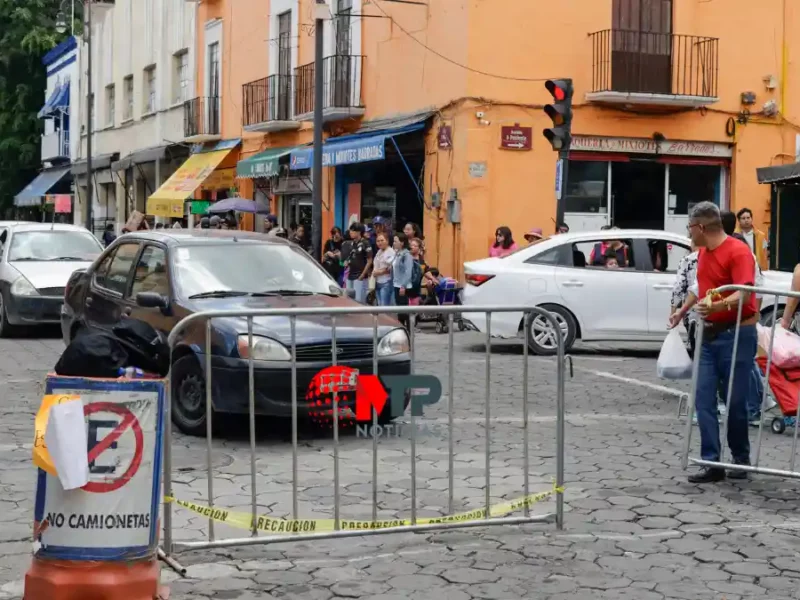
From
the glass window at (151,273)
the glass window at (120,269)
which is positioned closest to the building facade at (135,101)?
the glass window at (120,269)

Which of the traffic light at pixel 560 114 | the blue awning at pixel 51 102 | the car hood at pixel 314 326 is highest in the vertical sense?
the blue awning at pixel 51 102

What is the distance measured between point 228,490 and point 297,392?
0.64 metres

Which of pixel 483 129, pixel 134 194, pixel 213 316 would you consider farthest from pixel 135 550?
pixel 134 194

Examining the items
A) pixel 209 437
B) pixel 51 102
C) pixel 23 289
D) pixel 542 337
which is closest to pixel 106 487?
pixel 209 437

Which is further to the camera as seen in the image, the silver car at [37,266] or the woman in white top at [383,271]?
the woman in white top at [383,271]

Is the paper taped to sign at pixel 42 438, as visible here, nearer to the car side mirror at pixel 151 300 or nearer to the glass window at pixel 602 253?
the car side mirror at pixel 151 300

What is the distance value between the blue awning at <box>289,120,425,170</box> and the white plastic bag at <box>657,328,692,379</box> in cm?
1209

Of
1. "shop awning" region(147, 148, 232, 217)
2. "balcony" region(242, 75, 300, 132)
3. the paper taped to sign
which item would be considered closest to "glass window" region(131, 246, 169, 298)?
the paper taped to sign

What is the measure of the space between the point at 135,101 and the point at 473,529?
3439 centimetres

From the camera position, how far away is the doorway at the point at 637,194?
21.6 m

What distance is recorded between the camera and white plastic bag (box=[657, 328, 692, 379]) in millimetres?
9352

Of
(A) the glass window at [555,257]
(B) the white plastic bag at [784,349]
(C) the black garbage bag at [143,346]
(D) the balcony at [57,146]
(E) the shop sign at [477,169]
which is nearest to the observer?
(C) the black garbage bag at [143,346]

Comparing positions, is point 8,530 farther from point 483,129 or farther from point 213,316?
point 483,129

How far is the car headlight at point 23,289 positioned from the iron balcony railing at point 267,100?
11323mm
